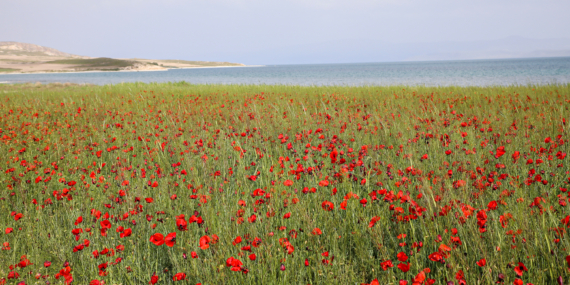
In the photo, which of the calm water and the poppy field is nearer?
the poppy field

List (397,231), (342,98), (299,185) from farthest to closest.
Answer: (342,98)
(299,185)
(397,231)

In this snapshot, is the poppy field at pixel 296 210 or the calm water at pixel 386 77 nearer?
the poppy field at pixel 296 210

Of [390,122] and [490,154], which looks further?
[390,122]

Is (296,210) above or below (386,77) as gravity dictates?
below

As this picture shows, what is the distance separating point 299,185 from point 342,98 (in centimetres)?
578

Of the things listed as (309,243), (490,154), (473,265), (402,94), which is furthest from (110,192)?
(402,94)

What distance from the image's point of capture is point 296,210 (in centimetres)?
220

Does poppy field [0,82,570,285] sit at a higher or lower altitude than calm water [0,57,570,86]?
lower

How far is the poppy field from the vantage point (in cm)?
167

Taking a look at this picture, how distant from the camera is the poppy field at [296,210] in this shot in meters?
1.67

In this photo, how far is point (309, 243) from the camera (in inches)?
80.2

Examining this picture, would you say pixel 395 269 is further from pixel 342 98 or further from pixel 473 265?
pixel 342 98

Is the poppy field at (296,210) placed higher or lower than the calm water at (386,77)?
lower

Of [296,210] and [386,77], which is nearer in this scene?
[296,210]
